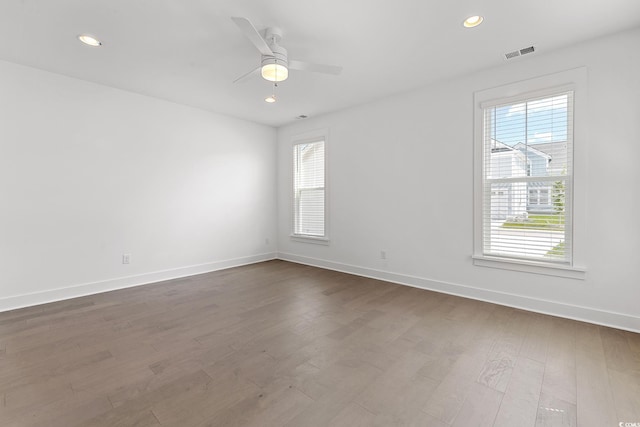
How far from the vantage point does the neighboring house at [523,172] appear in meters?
2.91

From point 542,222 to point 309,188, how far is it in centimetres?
357

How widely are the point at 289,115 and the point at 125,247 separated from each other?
3.31m

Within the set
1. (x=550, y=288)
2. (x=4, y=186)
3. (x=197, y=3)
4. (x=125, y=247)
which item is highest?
(x=197, y=3)

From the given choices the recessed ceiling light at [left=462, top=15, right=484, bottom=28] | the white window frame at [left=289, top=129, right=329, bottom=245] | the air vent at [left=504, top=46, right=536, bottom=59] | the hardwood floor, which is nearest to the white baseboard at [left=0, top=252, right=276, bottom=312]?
the hardwood floor

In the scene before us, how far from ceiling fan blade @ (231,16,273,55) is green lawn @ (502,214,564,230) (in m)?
3.15

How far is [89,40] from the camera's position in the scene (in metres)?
2.65

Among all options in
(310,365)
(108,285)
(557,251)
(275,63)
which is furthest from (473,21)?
(108,285)

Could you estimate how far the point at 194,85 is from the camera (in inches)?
146

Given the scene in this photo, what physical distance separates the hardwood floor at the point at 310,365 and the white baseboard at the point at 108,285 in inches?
6.5

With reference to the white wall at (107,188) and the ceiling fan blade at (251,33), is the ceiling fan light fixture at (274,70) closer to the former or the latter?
the ceiling fan blade at (251,33)

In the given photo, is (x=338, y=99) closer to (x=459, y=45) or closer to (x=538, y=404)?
(x=459, y=45)

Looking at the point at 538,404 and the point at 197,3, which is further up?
the point at 197,3

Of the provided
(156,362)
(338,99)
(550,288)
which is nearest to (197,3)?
(338,99)

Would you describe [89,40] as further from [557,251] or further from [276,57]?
[557,251]
